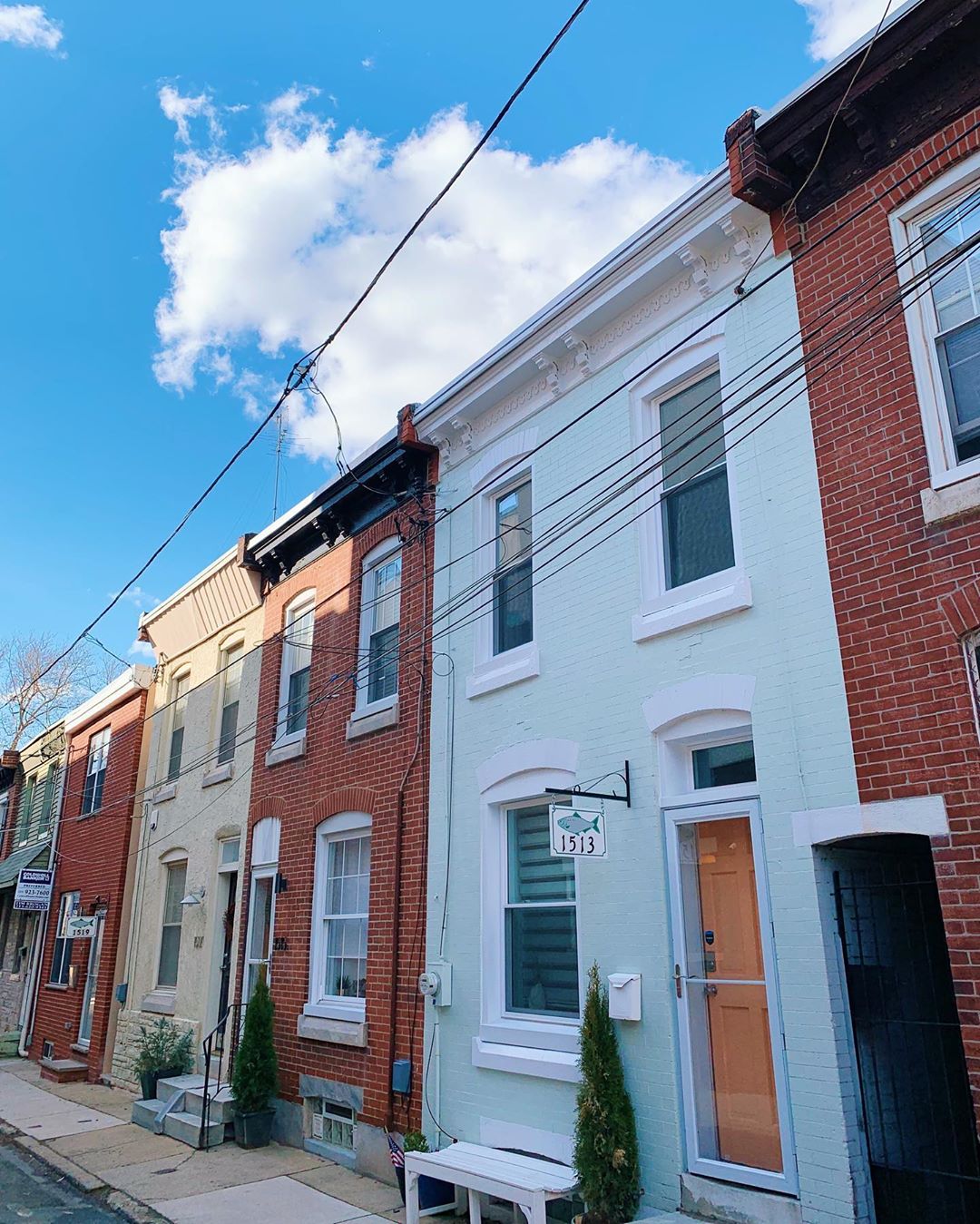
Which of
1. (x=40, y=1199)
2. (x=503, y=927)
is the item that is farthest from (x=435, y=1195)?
(x=40, y=1199)

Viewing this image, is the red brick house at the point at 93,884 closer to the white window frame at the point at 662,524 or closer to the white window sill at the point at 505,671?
the white window sill at the point at 505,671

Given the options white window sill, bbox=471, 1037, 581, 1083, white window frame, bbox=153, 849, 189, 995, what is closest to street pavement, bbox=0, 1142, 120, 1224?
white window sill, bbox=471, 1037, 581, 1083

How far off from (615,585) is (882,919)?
10.5 feet

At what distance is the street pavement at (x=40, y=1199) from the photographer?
8562 mm

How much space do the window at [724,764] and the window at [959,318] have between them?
7.88 ft

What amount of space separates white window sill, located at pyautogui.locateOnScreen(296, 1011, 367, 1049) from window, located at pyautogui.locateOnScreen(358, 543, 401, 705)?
3.40 metres

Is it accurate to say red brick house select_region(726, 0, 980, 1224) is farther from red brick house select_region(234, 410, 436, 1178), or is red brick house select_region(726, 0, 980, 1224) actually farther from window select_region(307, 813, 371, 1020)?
window select_region(307, 813, 371, 1020)

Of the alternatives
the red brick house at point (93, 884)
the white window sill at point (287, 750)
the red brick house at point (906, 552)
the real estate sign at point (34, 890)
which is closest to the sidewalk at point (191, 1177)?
the red brick house at point (93, 884)

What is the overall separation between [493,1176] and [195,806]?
9.32 m

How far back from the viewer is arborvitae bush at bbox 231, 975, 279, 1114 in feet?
35.8

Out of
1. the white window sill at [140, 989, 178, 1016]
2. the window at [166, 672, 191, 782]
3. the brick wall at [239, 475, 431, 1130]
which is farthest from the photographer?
the window at [166, 672, 191, 782]

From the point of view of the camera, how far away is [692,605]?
7352mm

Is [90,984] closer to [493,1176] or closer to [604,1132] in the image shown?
[493,1176]

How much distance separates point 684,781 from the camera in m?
7.35
